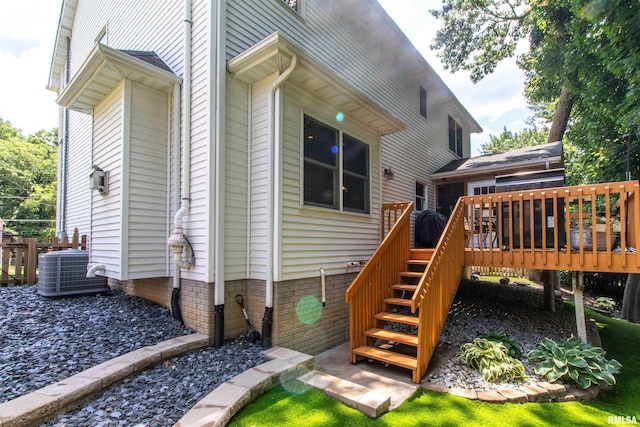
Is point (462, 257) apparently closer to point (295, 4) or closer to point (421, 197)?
point (421, 197)

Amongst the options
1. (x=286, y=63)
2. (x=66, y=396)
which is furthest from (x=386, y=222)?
(x=66, y=396)

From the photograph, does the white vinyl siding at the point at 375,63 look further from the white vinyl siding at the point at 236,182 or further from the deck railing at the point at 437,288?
the deck railing at the point at 437,288

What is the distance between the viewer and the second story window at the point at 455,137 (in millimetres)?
11855

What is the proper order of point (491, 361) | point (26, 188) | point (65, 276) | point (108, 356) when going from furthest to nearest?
point (26, 188), point (65, 276), point (491, 361), point (108, 356)

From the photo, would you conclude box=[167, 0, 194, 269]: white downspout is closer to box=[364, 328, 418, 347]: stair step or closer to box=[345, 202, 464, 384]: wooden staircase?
box=[345, 202, 464, 384]: wooden staircase

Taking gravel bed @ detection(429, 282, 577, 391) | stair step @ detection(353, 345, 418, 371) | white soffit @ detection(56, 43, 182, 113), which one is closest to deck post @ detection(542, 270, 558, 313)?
gravel bed @ detection(429, 282, 577, 391)

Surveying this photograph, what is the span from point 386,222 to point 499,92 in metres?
21.3

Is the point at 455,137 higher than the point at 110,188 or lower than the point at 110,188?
higher

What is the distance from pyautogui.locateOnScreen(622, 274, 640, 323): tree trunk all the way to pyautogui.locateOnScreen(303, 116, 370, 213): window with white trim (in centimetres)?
848

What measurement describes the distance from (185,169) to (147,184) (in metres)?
0.74

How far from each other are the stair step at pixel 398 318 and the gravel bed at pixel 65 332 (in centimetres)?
259

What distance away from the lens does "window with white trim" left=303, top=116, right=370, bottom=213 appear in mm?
4762

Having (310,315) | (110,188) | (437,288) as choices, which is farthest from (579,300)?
(110,188)

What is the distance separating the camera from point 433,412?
9.30ft
